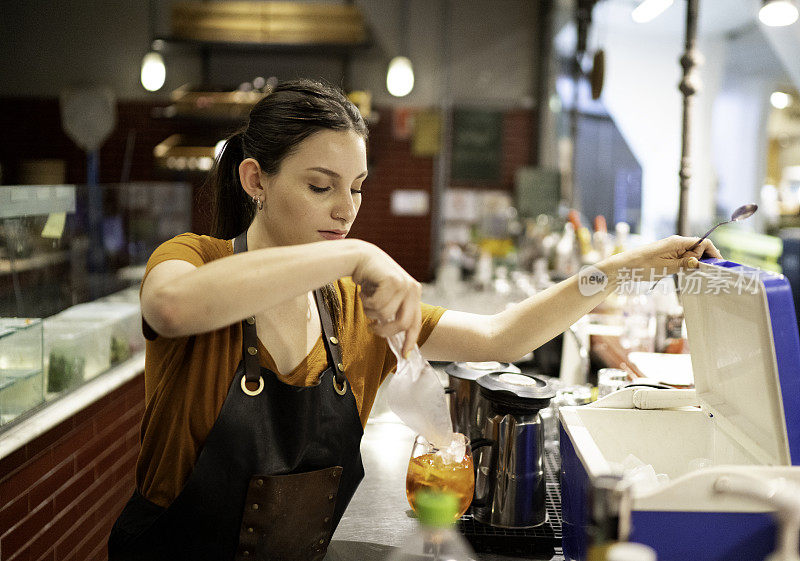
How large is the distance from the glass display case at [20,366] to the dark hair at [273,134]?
1.26 meters

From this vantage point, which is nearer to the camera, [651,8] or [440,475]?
[440,475]

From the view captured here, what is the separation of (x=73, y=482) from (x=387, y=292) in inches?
90.4

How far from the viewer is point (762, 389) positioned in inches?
41.6

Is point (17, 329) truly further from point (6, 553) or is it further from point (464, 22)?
point (464, 22)

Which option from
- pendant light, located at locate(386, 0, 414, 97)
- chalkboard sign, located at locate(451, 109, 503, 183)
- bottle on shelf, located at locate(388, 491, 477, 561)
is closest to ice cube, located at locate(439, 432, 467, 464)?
bottle on shelf, located at locate(388, 491, 477, 561)

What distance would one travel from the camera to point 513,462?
4.83ft

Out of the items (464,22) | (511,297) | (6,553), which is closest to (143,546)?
(6,553)

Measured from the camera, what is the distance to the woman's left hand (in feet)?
4.53

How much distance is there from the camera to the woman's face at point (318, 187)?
4.48 ft

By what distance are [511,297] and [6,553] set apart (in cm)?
307

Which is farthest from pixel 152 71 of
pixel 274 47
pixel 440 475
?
pixel 440 475

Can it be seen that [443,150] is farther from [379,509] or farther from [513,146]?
[379,509]

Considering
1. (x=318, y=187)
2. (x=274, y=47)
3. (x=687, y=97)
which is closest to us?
(x=318, y=187)

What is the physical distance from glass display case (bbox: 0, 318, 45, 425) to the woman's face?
1.54 meters
